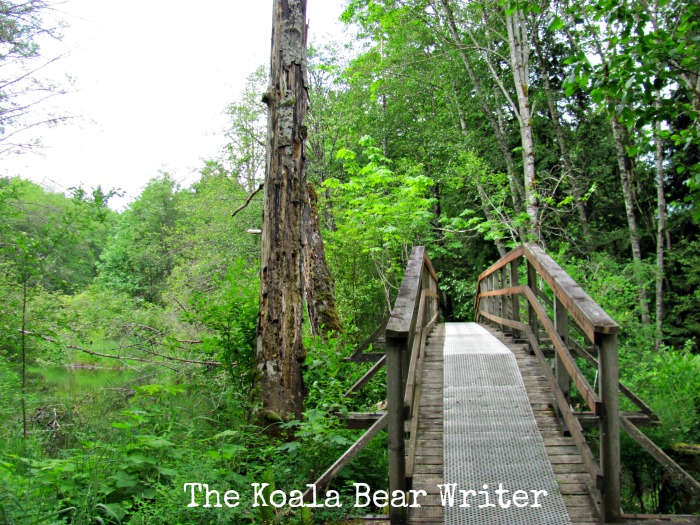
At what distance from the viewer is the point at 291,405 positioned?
4.43 metres

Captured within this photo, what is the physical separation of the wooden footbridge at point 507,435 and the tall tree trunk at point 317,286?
3.59 metres

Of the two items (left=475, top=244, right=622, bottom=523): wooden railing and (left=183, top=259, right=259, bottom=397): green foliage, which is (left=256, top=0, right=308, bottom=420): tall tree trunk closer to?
(left=183, top=259, right=259, bottom=397): green foliage

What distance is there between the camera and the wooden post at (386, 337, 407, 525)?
262 centimetres

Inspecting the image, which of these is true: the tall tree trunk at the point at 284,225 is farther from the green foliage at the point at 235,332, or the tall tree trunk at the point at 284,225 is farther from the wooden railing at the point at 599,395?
the wooden railing at the point at 599,395

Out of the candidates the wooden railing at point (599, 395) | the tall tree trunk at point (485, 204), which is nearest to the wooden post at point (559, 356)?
the wooden railing at point (599, 395)

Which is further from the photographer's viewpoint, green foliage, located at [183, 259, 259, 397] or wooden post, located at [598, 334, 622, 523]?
green foliage, located at [183, 259, 259, 397]

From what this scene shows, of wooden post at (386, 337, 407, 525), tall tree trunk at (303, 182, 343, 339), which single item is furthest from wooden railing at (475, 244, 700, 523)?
tall tree trunk at (303, 182, 343, 339)

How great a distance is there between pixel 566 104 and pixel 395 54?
629 centimetres

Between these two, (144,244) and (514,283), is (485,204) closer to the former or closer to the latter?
(514,283)

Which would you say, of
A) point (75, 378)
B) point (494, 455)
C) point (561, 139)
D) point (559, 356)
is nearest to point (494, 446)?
point (494, 455)

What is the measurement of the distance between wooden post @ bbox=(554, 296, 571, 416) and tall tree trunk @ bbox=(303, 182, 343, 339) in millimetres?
4386

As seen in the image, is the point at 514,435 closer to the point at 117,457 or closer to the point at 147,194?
the point at 117,457

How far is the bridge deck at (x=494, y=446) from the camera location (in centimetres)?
262

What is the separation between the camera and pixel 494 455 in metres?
3.04
